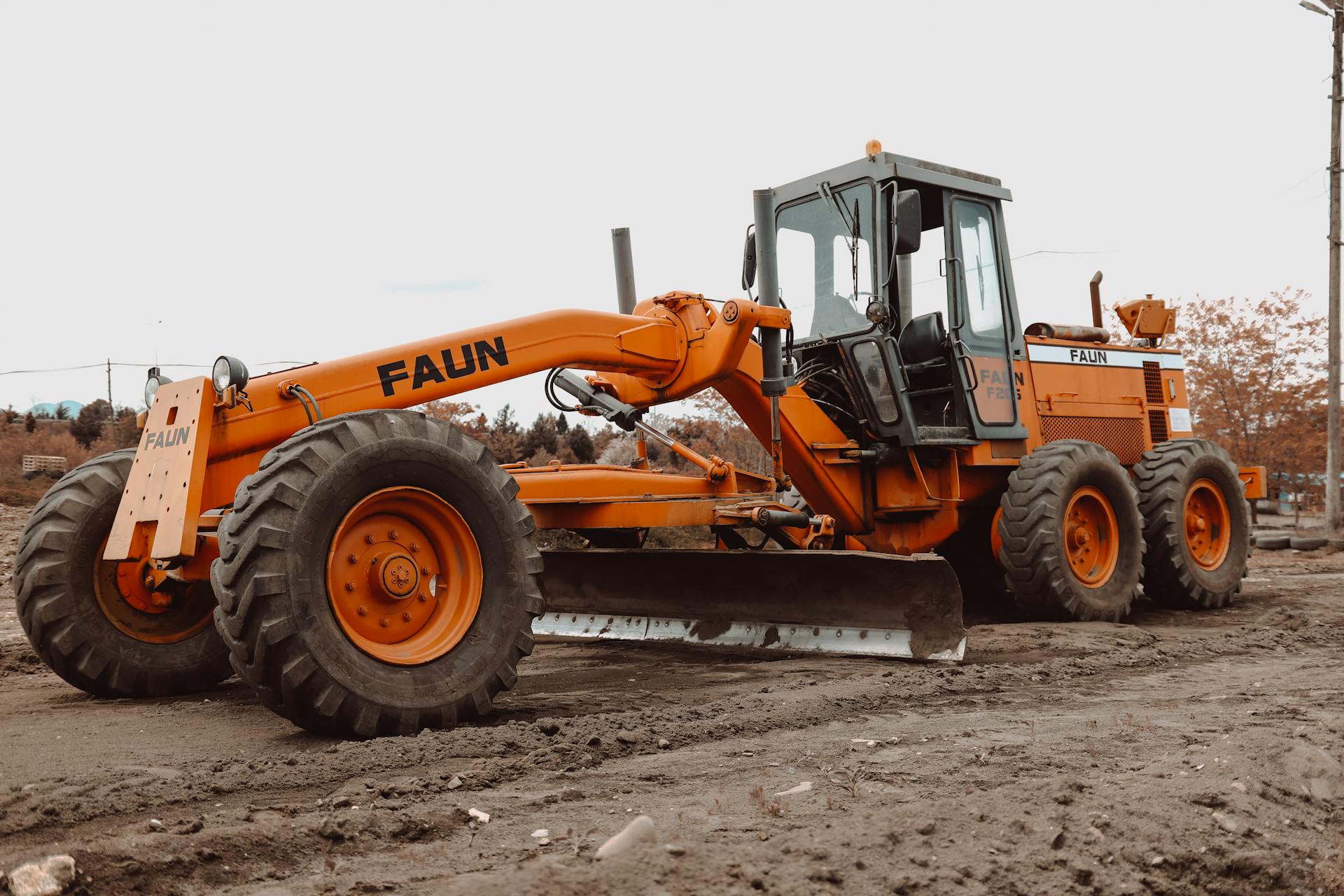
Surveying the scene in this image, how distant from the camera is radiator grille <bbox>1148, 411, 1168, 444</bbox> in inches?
A: 408

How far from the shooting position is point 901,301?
871 centimetres

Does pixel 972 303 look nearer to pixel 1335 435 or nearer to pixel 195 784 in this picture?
pixel 195 784

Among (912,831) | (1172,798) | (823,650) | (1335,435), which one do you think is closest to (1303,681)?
(823,650)

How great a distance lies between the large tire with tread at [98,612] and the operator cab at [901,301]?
4.36 meters

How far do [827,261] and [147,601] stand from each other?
204 inches

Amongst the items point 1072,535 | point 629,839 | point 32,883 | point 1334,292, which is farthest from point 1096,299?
point 1334,292

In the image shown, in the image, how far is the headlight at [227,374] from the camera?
5.04 m

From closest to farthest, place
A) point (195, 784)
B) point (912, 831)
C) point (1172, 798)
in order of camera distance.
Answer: point (912, 831) → point (1172, 798) → point (195, 784)

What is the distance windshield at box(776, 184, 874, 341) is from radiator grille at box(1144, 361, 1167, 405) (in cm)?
343

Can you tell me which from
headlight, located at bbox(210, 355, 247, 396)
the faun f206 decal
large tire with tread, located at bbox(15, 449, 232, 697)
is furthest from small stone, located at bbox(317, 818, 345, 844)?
large tire with tread, located at bbox(15, 449, 232, 697)

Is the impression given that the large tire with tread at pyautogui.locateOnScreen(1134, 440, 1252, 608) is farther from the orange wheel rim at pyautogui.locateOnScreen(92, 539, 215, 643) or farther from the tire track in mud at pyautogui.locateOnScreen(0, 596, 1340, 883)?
the orange wheel rim at pyautogui.locateOnScreen(92, 539, 215, 643)

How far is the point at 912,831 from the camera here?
10.2ft

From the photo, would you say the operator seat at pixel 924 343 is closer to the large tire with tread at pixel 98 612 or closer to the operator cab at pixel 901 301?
the operator cab at pixel 901 301

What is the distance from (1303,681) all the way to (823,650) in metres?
2.49
